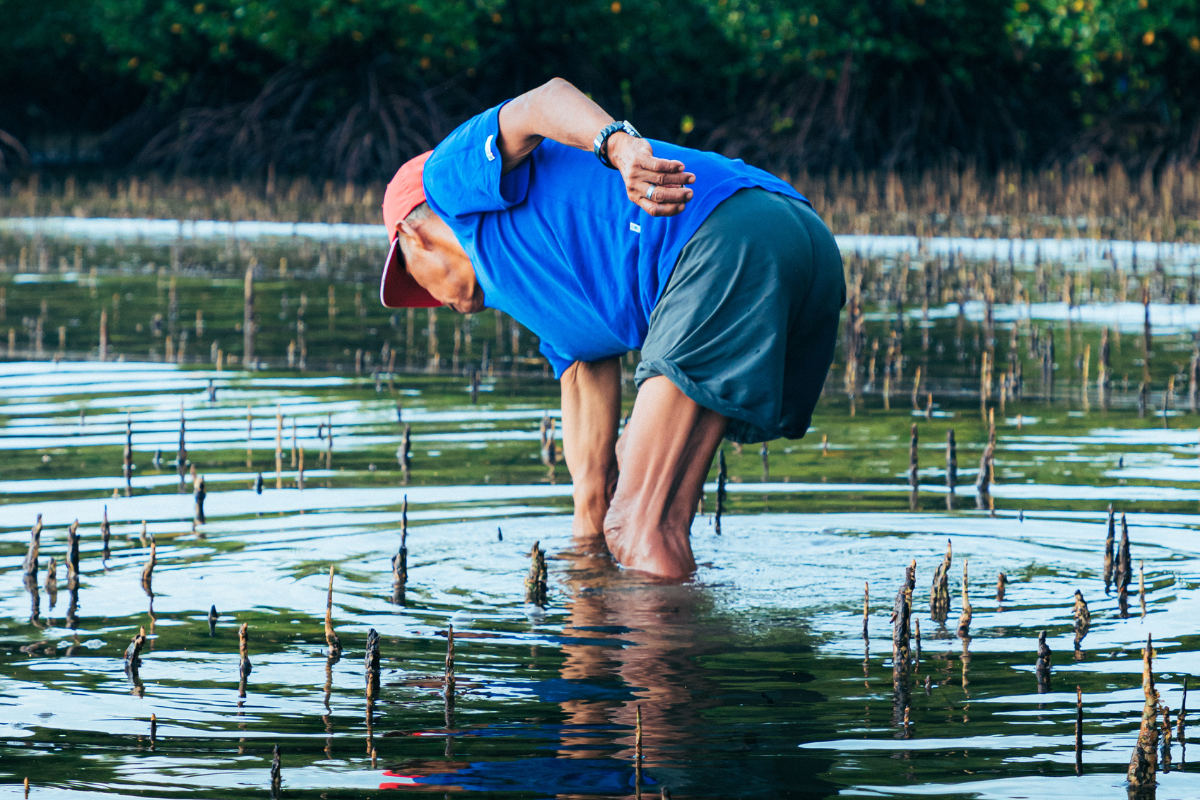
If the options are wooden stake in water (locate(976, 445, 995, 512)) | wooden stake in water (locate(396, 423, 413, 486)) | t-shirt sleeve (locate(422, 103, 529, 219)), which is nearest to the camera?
t-shirt sleeve (locate(422, 103, 529, 219))

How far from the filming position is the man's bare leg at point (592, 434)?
17.2 feet

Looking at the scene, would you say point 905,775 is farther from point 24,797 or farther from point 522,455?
point 522,455

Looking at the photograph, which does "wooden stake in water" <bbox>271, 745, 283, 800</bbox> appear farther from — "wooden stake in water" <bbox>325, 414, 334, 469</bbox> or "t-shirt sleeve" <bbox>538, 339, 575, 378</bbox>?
"wooden stake in water" <bbox>325, 414, 334, 469</bbox>

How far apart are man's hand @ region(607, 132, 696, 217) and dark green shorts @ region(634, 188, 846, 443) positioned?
11.0 inches

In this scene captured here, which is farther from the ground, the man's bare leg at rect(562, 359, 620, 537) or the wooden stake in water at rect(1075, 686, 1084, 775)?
the man's bare leg at rect(562, 359, 620, 537)

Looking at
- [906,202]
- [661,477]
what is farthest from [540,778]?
[906,202]

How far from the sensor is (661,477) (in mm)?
4547

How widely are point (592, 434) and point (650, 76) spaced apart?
24982mm

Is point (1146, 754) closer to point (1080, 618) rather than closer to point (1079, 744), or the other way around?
point (1079, 744)

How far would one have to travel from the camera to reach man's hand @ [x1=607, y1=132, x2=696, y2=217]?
4.09 m

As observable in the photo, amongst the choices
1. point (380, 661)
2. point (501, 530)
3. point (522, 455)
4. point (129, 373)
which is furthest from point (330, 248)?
point (380, 661)

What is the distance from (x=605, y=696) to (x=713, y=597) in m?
0.91

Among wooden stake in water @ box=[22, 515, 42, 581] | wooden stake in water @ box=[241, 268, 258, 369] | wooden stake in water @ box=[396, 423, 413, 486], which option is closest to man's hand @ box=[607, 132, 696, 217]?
wooden stake in water @ box=[22, 515, 42, 581]

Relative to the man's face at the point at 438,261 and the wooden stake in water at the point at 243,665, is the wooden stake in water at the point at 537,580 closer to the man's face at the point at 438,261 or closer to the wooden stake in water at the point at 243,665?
the man's face at the point at 438,261
